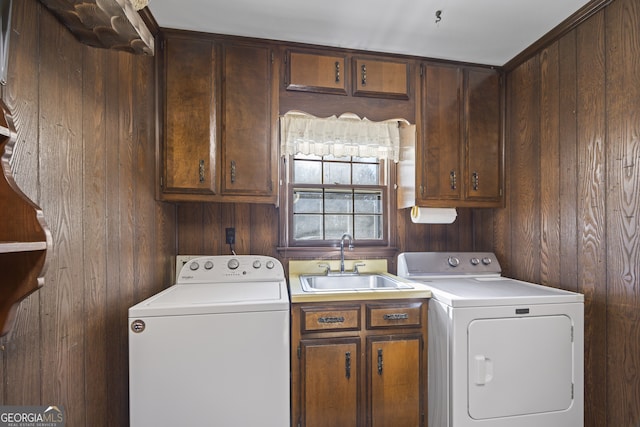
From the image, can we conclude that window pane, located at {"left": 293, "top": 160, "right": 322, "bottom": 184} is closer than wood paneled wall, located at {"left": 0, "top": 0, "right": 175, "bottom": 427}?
No

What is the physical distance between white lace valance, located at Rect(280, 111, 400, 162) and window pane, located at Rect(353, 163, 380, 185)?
0.19 meters

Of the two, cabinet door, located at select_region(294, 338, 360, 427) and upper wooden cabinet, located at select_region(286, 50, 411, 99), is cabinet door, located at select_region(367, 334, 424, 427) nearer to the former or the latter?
cabinet door, located at select_region(294, 338, 360, 427)

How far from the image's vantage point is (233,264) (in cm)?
194

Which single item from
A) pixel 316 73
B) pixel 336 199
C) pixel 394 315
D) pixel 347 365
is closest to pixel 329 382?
pixel 347 365

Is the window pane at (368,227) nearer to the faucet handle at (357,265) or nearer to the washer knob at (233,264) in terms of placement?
the faucet handle at (357,265)

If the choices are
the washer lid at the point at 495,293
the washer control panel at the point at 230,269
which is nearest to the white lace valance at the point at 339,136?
the washer control panel at the point at 230,269

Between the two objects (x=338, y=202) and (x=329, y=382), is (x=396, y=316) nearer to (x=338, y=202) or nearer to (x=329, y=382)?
(x=329, y=382)

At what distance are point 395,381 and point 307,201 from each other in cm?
134

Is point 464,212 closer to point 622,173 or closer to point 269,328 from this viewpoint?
point 622,173

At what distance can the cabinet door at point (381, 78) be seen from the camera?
1.94 metres

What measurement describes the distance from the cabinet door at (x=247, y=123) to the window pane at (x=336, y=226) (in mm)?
605

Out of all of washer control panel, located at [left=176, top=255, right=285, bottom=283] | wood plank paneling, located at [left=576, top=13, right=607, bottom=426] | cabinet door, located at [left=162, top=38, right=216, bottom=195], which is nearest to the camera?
wood plank paneling, located at [left=576, top=13, right=607, bottom=426]

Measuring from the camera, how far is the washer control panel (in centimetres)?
187

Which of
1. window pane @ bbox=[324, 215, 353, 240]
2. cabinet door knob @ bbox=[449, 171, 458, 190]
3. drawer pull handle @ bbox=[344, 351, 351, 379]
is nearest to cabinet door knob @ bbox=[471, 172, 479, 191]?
cabinet door knob @ bbox=[449, 171, 458, 190]
